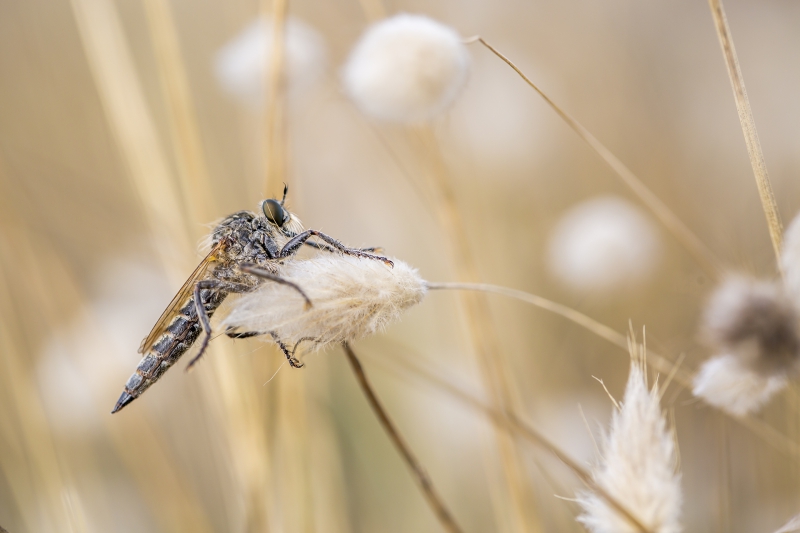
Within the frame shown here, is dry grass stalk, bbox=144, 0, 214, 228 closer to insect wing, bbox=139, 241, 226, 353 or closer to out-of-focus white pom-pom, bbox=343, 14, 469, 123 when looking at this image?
insect wing, bbox=139, 241, 226, 353

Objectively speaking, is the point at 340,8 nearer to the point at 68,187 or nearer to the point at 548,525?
the point at 68,187

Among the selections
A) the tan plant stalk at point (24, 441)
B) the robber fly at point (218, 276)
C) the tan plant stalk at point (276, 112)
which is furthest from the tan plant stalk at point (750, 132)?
the tan plant stalk at point (24, 441)

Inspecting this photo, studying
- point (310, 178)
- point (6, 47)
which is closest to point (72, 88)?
point (6, 47)

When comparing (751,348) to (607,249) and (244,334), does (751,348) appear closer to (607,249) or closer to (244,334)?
(244,334)

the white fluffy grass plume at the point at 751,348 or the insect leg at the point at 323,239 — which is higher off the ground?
the insect leg at the point at 323,239

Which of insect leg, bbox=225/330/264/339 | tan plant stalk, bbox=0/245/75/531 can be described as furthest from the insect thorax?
tan plant stalk, bbox=0/245/75/531

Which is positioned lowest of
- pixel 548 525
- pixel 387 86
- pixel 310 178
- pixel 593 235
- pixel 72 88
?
pixel 548 525

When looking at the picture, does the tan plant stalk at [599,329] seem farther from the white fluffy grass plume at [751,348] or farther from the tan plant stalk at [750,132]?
the tan plant stalk at [750,132]
